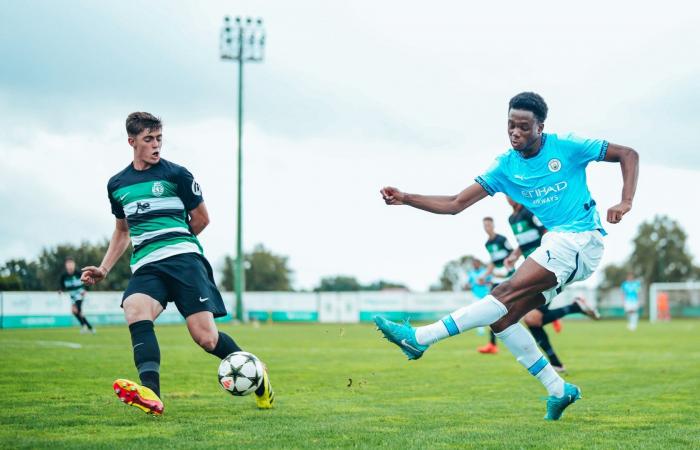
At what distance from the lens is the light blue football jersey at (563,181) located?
6.06 meters

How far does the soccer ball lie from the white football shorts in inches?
90.4

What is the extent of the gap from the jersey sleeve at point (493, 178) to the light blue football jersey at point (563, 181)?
174mm

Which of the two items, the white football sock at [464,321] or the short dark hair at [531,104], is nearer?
the white football sock at [464,321]

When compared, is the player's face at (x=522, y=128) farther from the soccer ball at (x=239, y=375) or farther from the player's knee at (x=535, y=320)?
the player's knee at (x=535, y=320)

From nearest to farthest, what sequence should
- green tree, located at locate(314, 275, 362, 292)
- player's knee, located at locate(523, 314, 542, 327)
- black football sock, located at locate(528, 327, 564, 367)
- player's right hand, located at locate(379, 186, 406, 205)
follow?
1. player's right hand, located at locate(379, 186, 406, 205)
2. black football sock, located at locate(528, 327, 564, 367)
3. player's knee, located at locate(523, 314, 542, 327)
4. green tree, located at locate(314, 275, 362, 292)

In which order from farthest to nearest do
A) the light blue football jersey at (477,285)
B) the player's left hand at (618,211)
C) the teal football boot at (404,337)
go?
1. the light blue football jersey at (477,285)
2. the teal football boot at (404,337)
3. the player's left hand at (618,211)

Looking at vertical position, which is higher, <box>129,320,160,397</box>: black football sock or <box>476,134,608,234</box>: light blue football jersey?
<box>476,134,608,234</box>: light blue football jersey

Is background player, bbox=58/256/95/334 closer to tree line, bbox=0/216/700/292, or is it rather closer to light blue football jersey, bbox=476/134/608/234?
light blue football jersey, bbox=476/134/608/234

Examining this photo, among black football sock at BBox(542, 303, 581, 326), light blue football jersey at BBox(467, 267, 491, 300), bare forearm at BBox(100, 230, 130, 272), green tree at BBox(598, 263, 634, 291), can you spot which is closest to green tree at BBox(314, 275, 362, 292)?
green tree at BBox(598, 263, 634, 291)

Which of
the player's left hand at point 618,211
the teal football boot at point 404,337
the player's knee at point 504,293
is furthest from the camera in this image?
the player's knee at point 504,293

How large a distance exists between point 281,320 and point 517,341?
133 feet

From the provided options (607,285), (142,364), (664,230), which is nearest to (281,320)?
(142,364)

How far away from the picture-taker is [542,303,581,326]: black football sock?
37.7 ft

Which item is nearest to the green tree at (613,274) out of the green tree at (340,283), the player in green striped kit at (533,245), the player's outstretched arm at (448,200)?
the green tree at (340,283)
